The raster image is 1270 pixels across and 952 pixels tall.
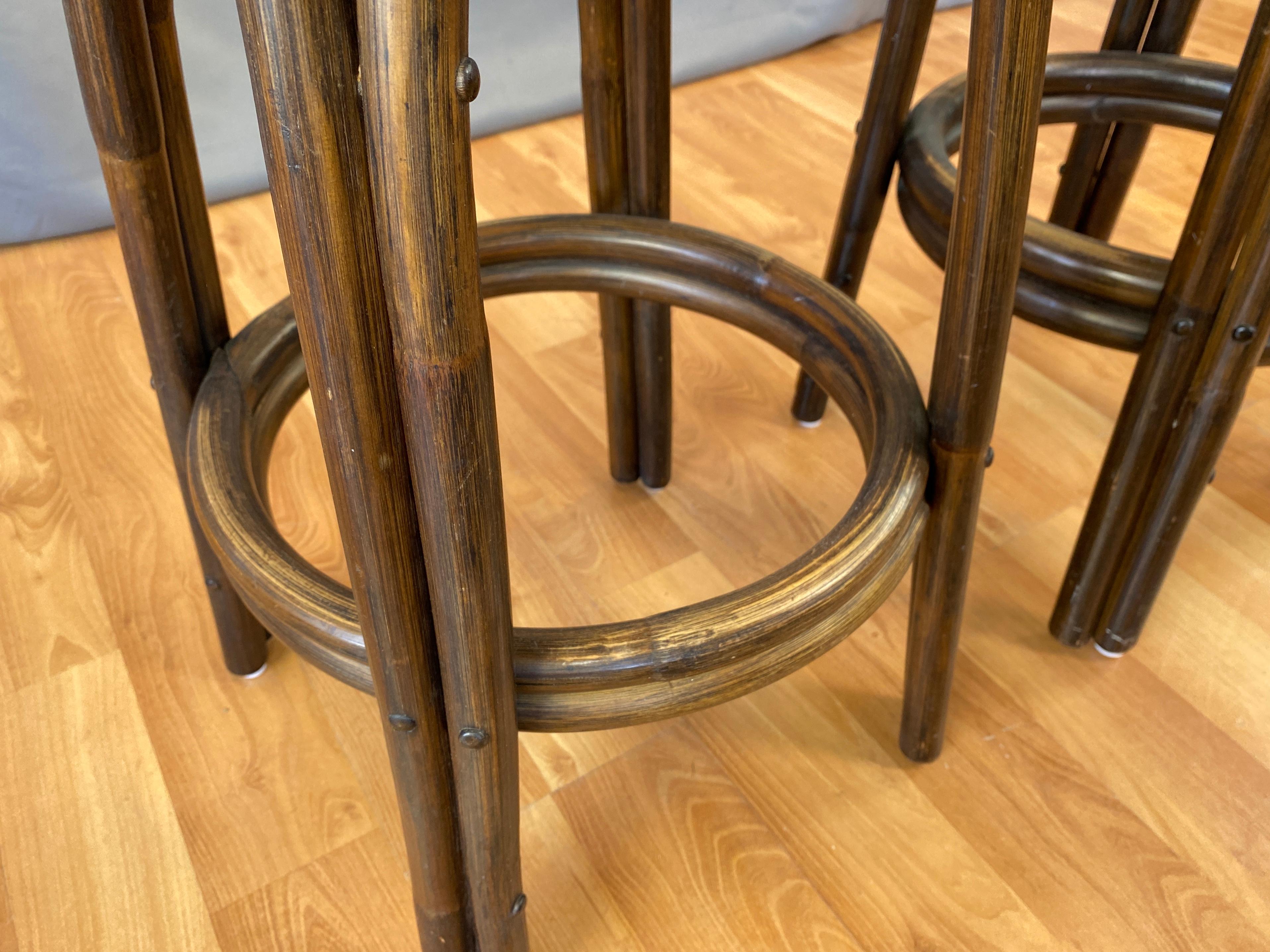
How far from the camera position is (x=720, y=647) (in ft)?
1.41

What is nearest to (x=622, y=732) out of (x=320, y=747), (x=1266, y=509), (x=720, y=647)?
(x=320, y=747)

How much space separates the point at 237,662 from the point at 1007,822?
52cm

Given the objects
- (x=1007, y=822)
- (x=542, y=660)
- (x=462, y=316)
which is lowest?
(x=1007, y=822)

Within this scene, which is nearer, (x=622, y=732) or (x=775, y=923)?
(x=775, y=923)

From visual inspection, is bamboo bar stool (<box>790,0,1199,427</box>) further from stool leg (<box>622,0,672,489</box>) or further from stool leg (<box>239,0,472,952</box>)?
stool leg (<box>239,0,472,952</box>)

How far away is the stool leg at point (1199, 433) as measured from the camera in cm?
58

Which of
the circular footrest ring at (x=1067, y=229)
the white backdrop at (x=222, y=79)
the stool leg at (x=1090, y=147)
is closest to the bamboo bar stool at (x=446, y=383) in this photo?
the circular footrest ring at (x=1067, y=229)

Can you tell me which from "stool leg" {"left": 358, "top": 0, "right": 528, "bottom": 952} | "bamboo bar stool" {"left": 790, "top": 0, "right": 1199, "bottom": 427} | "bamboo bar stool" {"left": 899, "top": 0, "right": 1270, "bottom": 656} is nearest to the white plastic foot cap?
"bamboo bar stool" {"left": 899, "top": 0, "right": 1270, "bottom": 656}

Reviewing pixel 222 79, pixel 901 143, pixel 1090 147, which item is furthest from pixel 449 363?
pixel 222 79

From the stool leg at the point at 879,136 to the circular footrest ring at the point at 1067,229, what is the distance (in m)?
0.03

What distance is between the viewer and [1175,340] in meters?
0.62

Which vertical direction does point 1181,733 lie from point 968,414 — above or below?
below

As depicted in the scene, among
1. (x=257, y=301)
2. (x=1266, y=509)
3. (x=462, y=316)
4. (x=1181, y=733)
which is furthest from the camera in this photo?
(x=257, y=301)

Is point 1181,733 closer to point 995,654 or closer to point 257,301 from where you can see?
point 995,654
